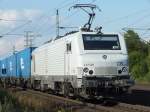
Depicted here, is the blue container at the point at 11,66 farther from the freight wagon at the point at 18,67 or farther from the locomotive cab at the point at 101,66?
the locomotive cab at the point at 101,66

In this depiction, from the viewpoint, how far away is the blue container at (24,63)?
37.5 m

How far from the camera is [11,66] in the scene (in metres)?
48.1

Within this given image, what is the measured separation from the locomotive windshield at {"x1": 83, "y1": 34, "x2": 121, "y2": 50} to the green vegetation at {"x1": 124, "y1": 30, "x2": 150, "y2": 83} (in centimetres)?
3866

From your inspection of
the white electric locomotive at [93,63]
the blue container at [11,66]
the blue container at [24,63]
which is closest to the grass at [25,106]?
the white electric locomotive at [93,63]

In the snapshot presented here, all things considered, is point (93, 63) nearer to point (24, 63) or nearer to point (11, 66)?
point (24, 63)

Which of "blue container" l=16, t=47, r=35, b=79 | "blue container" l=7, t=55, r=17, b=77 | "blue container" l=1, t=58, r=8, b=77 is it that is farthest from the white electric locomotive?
"blue container" l=1, t=58, r=8, b=77

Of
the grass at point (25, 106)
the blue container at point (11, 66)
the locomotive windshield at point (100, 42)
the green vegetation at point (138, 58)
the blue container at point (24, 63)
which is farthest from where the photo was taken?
the green vegetation at point (138, 58)

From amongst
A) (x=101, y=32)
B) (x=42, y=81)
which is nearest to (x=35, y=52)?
(x=42, y=81)

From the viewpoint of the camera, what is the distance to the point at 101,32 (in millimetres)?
22297

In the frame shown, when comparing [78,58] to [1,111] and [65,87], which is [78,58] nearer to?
[65,87]

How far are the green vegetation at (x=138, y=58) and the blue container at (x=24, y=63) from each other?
21404 mm

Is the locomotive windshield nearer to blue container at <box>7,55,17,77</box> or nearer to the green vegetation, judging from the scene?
blue container at <box>7,55,17,77</box>

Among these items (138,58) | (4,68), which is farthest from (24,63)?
(138,58)

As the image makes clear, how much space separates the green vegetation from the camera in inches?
2550
